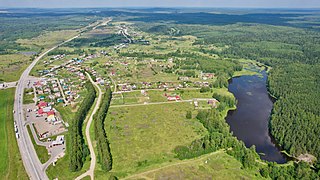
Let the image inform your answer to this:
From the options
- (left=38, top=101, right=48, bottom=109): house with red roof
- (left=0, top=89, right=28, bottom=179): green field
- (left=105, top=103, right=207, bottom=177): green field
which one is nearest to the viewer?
(left=0, top=89, right=28, bottom=179): green field

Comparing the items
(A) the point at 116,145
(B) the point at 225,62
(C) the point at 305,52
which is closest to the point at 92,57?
(B) the point at 225,62

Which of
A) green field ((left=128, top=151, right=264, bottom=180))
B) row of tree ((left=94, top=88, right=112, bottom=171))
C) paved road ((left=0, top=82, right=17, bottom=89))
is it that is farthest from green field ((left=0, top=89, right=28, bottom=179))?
green field ((left=128, top=151, right=264, bottom=180))

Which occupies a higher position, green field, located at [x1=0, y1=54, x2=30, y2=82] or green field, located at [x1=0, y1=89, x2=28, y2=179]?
green field, located at [x1=0, y1=54, x2=30, y2=82]

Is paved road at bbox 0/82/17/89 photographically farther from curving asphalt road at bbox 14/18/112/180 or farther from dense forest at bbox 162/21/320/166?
dense forest at bbox 162/21/320/166

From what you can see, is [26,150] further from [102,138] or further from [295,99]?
[295,99]

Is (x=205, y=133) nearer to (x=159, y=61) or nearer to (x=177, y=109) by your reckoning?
(x=177, y=109)
